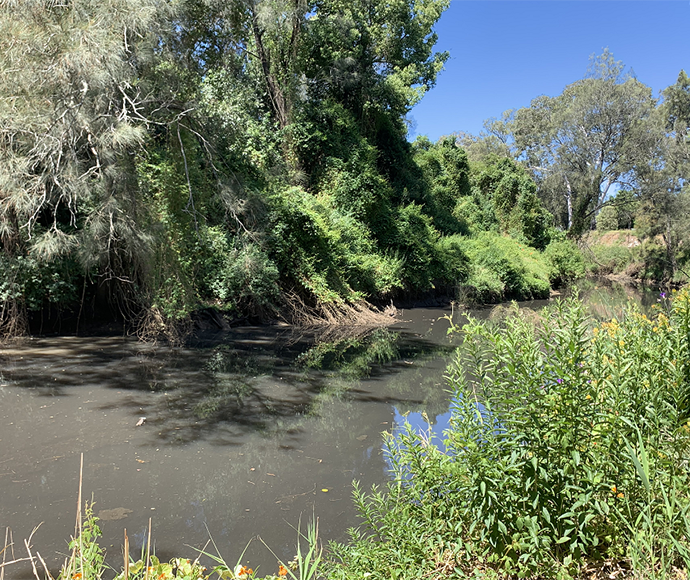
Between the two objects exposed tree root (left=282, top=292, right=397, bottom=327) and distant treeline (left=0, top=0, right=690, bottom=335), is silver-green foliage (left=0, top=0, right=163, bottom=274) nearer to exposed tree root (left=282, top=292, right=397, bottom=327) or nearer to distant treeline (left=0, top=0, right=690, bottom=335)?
distant treeline (left=0, top=0, right=690, bottom=335)

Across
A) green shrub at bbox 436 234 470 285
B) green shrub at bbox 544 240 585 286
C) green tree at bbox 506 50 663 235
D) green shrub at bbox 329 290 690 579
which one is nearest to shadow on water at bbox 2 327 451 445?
green shrub at bbox 329 290 690 579

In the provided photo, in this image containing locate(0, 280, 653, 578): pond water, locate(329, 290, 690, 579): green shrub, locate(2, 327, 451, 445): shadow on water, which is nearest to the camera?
locate(329, 290, 690, 579): green shrub

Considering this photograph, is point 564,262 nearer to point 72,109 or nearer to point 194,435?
point 72,109

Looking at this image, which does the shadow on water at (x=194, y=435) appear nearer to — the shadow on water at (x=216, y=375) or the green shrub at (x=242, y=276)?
the shadow on water at (x=216, y=375)

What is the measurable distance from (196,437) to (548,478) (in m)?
4.16

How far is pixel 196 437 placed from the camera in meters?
5.71

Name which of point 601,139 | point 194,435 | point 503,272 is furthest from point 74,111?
point 601,139

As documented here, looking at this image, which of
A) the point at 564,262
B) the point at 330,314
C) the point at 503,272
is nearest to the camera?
the point at 330,314

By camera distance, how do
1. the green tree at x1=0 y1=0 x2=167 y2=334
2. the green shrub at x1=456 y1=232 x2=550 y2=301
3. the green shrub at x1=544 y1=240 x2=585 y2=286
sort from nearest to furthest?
1. the green tree at x1=0 y1=0 x2=167 y2=334
2. the green shrub at x1=456 y1=232 x2=550 y2=301
3. the green shrub at x1=544 y1=240 x2=585 y2=286

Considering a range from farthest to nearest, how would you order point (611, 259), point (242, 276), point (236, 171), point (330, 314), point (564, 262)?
point (611, 259)
point (564, 262)
point (330, 314)
point (236, 171)
point (242, 276)

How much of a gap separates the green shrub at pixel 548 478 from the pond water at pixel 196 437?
1244 mm

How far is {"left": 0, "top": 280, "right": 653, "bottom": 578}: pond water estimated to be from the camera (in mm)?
3889

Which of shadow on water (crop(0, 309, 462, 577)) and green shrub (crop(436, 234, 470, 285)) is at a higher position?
green shrub (crop(436, 234, 470, 285))

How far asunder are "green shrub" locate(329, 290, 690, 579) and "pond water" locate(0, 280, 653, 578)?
4.08 feet
